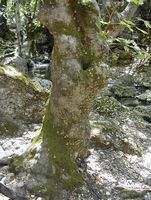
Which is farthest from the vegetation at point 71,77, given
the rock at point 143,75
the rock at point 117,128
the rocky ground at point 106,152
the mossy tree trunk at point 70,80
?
the rock at point 143,75

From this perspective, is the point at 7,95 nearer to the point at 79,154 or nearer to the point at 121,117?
the point at 79,154

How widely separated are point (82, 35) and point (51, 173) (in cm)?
190

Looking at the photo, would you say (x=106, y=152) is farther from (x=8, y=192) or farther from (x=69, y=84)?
(x=8, y=192)

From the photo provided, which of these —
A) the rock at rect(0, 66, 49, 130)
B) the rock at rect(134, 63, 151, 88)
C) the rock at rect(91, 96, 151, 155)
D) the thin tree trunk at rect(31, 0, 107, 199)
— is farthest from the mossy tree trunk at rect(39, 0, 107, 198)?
the rock at rect(134, 63, 151, 88)

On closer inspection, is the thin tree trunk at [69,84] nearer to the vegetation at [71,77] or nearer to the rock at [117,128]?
the vegetation at [71,77]

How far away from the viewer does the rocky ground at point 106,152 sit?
16.1 feet

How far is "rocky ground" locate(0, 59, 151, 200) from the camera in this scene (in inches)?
193

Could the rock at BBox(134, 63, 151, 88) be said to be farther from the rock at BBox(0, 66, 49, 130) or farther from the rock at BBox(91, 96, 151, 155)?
the rock at BBox(0, 66, 49, 130)

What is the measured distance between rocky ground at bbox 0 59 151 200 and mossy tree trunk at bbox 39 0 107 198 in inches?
17.1

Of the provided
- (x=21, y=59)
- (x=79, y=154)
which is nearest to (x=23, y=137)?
(x=79, y=154)

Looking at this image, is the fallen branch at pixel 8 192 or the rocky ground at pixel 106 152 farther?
the rocky ground at pixel 106 152

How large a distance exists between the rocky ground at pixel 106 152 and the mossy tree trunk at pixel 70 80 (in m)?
0.44

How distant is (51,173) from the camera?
15.6 feet

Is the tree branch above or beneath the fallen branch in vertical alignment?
above
